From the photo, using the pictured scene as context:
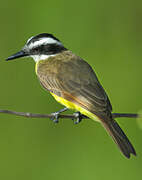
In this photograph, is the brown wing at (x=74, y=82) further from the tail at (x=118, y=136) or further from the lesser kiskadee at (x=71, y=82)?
the tail at (x=118, y=136)

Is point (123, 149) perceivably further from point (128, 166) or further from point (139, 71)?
point (139, 71)

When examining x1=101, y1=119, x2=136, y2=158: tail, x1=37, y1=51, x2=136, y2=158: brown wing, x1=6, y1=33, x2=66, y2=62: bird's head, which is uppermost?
x1=6, y1=33, x2=66, y2=62: bird's head

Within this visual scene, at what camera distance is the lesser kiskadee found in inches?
171

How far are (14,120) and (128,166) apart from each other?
4.64 ft

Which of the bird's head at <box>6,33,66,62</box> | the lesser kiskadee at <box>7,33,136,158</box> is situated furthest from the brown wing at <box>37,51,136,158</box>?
the bird's head at <box>6,33,66,62</box>

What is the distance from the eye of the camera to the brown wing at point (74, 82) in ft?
14.7

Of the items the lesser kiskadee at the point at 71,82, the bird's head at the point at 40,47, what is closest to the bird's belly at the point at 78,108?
the lesser kiskadee at the point at 71,82

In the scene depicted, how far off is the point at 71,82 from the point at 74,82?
0.03 m

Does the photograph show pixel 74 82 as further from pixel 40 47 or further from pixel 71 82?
pixel 40 47

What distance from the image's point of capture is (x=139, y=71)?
5832mm

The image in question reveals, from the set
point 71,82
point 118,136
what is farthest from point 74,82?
point 118,136

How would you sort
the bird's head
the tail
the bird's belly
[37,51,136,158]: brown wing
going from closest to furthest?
the tail
[37,51,136,158]: brown wing
the bird's belly
the bird's head

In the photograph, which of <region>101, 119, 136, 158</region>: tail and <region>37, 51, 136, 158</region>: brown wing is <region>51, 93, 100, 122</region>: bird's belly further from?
<region>101, 119, 136, 158</region>: tail

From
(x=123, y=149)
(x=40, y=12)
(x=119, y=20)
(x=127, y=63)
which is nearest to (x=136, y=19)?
(x=119, y=20)
